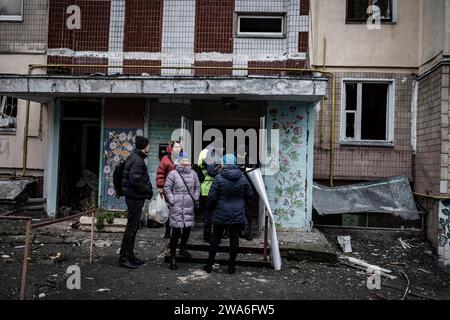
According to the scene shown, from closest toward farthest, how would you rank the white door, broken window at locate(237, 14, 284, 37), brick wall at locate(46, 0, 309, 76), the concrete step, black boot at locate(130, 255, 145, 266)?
black boot at locate(130, 255, 145, 266)
the concrete step
the white door
brick wall at locate(46, 0, 309, 76)
broken window at locate(237, 14, 284, 37)

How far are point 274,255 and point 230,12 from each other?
5639 millimetres

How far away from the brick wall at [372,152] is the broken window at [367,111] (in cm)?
22

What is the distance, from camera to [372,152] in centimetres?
980

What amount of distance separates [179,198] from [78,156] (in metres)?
5.03

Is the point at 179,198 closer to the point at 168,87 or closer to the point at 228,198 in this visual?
the point at 228,198

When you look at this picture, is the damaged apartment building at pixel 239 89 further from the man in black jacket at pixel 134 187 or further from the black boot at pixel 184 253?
the black boot at pixel 184 253

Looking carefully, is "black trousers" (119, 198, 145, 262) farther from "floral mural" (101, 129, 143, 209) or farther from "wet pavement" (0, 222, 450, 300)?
"floral mural" (101, 129, 143, 209)

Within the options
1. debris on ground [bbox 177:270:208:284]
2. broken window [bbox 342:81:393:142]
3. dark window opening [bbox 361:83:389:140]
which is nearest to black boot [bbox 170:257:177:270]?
debris on ground [bbox 177:270:208:284]

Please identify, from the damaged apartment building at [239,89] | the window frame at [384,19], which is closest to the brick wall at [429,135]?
the damaged apartment building at [239,89]

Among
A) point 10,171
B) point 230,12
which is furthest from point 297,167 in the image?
point 10,171

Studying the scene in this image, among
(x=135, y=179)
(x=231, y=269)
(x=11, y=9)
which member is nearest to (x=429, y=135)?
(x=231, y=269)

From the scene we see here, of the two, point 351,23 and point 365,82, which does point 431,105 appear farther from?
point 351,23

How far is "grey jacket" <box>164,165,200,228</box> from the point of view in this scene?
5.85 metres

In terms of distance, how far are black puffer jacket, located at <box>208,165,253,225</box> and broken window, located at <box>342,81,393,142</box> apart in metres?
5.02
